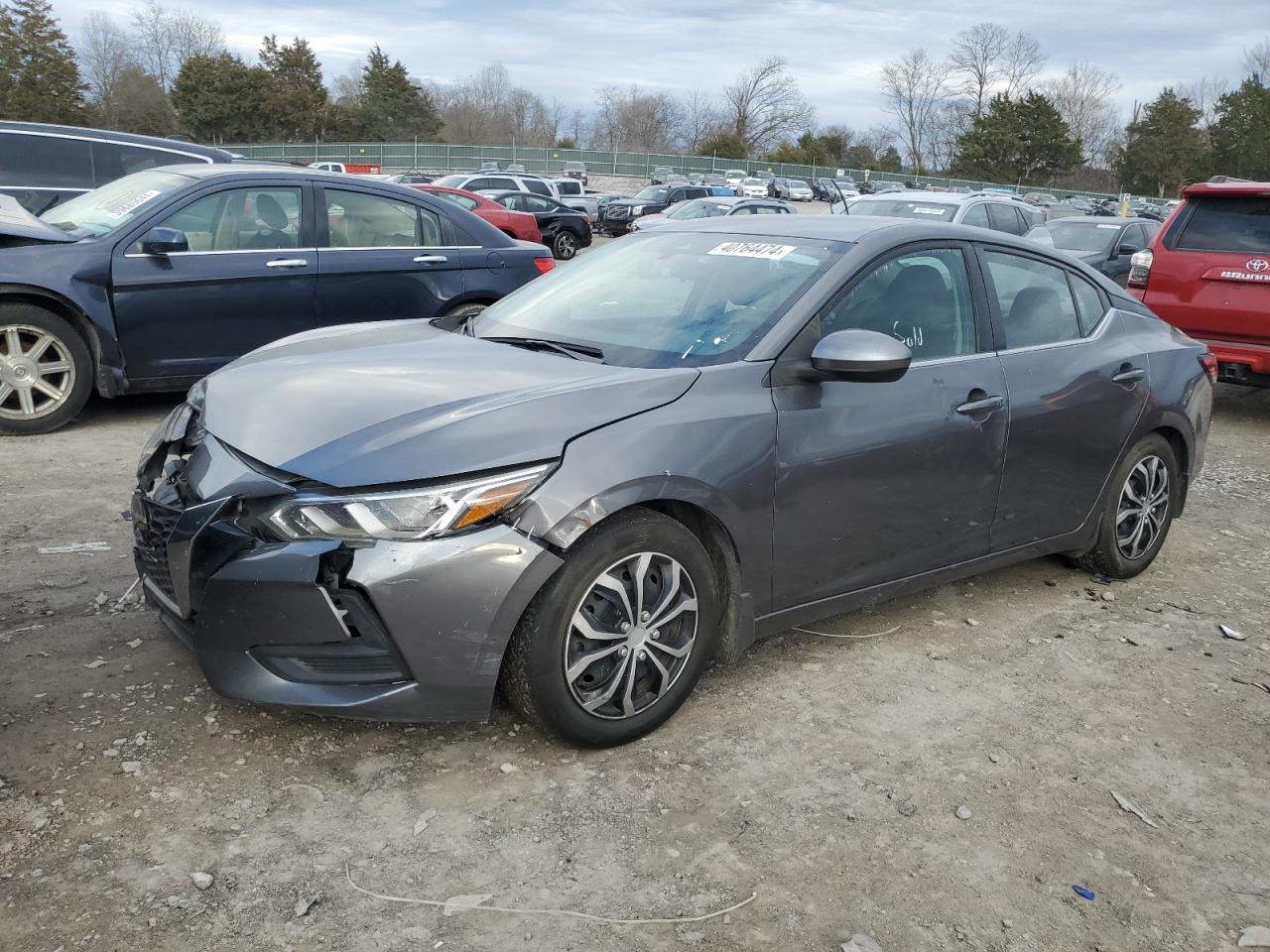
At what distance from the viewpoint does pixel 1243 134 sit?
234 feet

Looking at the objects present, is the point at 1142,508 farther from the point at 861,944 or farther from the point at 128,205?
the point at 128,205

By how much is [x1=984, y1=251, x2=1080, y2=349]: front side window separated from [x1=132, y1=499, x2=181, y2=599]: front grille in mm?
3065

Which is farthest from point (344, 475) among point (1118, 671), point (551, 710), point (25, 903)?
point (1118, 671)

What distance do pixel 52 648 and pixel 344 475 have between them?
5.12 feet

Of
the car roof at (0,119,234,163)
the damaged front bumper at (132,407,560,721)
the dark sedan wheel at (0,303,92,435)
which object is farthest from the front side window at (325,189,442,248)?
the damaged front bumper at (132,407,560,721)

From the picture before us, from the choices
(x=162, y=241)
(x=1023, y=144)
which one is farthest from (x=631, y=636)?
(x=1023, y=144)

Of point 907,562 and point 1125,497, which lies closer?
point 907,562

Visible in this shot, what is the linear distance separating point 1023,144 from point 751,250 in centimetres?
7632

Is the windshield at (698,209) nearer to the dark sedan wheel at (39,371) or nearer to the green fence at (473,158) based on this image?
the dark sedan wheel at (39,371)

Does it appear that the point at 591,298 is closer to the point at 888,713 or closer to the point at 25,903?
the point at 888,713

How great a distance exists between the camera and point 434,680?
2918mm

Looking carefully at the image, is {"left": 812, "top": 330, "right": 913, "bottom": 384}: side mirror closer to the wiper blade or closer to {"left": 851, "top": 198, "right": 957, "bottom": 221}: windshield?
the wiper blade

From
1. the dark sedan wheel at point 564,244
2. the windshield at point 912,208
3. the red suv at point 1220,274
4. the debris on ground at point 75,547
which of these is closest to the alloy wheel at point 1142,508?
the red suv at point 1220,274

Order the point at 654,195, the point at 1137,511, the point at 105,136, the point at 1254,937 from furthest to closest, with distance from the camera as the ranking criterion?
the point at 654,195
the point at 105,136
the point at 1137,511
the point at 1254,937
